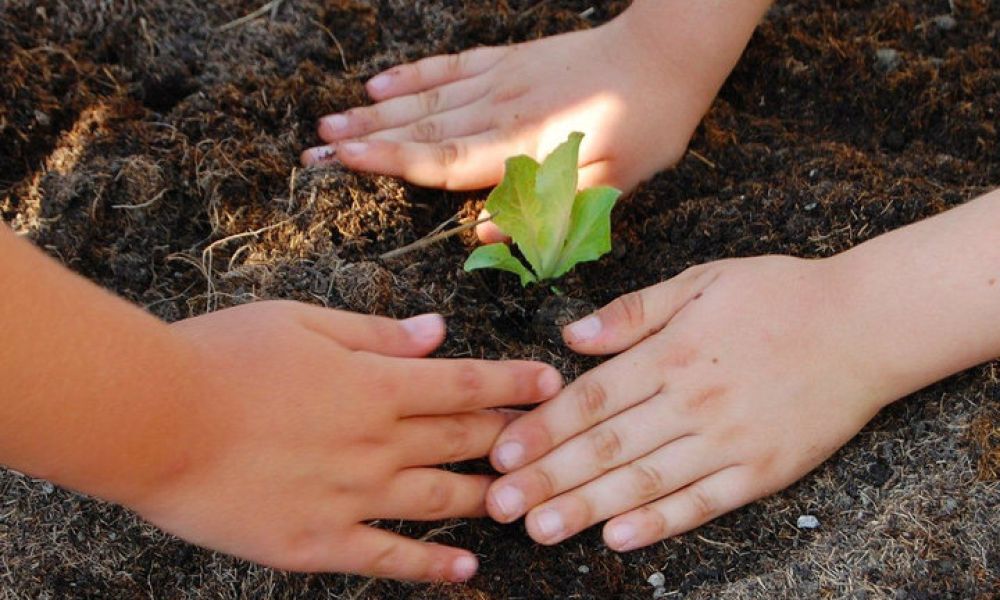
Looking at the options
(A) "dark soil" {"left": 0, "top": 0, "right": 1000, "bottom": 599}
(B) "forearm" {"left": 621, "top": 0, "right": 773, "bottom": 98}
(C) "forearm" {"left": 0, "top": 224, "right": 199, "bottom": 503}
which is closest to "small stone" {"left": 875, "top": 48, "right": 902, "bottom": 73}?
(A) "dark soil" {"left": 0, "top": 0, "right": 1000, "bottom": 599}

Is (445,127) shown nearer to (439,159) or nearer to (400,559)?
(439,159)

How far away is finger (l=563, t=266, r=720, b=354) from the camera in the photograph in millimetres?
1429

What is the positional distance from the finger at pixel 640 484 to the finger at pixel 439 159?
54cm

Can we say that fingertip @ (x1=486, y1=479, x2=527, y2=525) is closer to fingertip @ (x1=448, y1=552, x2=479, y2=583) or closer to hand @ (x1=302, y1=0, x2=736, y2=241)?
fingertip @ (x1=448, y1=552, x2=479, y2=583)

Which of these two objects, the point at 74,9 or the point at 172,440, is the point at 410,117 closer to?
the point at 74,9

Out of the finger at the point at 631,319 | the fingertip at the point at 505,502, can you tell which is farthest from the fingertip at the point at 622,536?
the finger at the point at 631,319

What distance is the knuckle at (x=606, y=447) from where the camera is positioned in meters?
1.36

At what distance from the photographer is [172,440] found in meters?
1.08

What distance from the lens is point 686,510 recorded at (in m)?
1.33

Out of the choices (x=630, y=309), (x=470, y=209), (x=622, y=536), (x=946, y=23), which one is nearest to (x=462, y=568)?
(x=622, y=536)

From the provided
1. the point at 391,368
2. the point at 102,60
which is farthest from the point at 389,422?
the point at 102,60

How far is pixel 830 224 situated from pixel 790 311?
0.25m

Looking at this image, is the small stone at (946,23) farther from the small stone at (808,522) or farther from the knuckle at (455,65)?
the small stone at (808,522)

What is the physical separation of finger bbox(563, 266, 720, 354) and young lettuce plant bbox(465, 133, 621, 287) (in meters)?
0.10
